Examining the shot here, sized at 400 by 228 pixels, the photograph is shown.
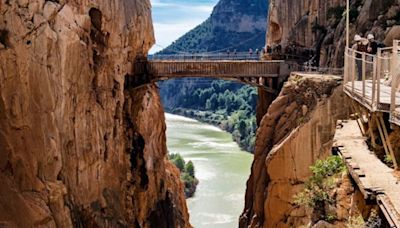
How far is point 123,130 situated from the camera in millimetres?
30188

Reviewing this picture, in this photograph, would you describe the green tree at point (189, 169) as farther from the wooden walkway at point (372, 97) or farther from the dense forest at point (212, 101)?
the wooden walkway at point (372, 97)

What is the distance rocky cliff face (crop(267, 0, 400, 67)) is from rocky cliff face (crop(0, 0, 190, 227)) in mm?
9108

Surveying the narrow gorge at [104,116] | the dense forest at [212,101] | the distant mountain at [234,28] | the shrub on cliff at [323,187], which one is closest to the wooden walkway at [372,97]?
the shrub on cliff at [323,187]

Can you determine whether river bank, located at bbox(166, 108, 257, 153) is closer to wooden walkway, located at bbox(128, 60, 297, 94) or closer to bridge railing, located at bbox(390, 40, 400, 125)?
wooden walkway, located at bbox(128, 60, 297, 94)

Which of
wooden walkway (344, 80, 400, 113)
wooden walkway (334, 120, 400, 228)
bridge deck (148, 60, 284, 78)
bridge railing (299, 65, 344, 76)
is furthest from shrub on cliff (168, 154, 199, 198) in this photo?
wooden walkway (334, 120, 400, 228)

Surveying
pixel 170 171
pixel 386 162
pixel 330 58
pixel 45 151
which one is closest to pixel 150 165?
pixel 170 171

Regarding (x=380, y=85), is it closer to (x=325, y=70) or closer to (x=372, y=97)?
(x=372, y=97)

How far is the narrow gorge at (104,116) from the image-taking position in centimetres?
1947

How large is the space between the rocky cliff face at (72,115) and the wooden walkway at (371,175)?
11252 millimetres

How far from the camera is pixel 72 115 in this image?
22.6 metres

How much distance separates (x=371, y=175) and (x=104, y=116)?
1858cm

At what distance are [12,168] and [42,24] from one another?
5.08 metres

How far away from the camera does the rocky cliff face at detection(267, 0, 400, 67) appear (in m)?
25.9

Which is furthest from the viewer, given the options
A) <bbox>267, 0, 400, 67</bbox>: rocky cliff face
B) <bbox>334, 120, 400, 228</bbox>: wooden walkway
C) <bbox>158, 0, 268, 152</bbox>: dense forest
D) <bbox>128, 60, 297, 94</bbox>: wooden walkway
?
<bbox>158, 0, 268, 152</bbox>: dense forest
